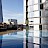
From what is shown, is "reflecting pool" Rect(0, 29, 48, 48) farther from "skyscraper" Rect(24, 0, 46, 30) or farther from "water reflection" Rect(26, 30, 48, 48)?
"skyscraper" Rect(24, 0, 46, 30)

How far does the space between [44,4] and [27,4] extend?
192 cm

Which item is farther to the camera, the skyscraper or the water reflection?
the skyscraper

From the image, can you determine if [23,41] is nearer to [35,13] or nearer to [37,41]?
[37,41]

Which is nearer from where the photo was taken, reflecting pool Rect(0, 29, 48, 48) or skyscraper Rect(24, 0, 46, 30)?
reflecting pool Rect(0, 29, 48, 48)

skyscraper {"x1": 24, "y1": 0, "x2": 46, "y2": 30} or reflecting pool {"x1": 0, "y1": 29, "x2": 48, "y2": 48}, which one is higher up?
skyscraper {"x1": 24, "y1": 0, "x2": 46, "y2": 30}

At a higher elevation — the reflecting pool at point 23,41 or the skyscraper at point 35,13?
the skyscraper at point 35,13

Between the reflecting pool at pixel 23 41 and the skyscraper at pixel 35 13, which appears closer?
the reflecting pool at pixel 23 41

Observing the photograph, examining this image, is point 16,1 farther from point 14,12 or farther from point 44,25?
point 44,25

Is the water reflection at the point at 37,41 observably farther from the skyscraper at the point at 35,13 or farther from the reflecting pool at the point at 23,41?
the skyscraper at the point at 35,13

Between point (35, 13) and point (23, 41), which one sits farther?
point (35, 13)

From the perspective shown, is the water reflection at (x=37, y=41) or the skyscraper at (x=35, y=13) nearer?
the water reflection at (x=37, y=41)

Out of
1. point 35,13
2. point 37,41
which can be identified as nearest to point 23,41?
point 37,41

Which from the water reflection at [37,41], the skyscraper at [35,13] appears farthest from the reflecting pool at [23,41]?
the skyscraper at [35,13]

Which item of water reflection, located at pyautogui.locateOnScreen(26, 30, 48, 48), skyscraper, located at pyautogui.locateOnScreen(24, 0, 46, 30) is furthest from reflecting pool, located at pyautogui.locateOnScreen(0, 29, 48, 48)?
skyscraper, located at pyautogui.locateOnScreen(24, 0, 46, 30)
